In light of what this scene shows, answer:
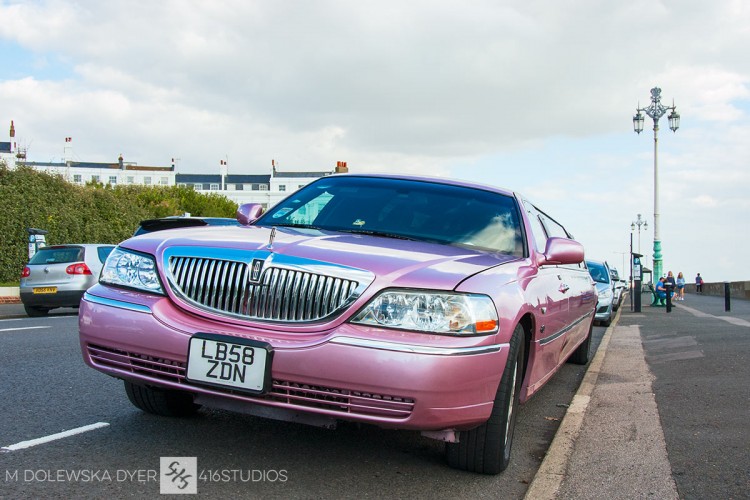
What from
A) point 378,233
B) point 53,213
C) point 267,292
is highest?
point 53,213

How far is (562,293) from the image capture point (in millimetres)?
5273

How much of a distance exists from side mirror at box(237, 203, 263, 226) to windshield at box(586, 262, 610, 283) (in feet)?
48.6

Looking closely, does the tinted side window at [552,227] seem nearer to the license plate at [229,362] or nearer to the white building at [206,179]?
the license plate at [229,362]

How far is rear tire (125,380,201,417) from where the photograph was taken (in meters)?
4.43

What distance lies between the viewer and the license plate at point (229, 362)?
3.22m

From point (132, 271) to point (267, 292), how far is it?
2.75ft

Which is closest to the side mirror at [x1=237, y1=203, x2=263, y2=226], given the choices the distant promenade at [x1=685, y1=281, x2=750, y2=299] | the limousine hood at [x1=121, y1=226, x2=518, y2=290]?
the limousine hood at [x1=121, y1=226, x2=518, y2=290]

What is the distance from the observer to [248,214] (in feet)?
16.6

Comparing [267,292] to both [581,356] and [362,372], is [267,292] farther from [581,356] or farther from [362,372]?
[581,356]

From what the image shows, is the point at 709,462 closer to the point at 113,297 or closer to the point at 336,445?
the point at 336,445

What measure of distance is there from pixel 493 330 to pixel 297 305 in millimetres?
925

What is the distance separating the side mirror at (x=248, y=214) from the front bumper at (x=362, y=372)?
1639 mm

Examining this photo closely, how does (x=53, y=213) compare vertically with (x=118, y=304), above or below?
above

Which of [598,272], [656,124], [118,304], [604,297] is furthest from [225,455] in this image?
[656,124]
